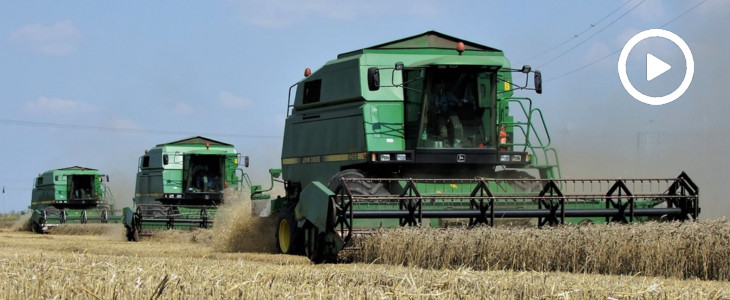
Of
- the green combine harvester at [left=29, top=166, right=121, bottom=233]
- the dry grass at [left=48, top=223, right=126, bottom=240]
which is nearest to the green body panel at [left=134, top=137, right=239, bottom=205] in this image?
the dry grass at [left=48, top=223, right=126, bottom=240]

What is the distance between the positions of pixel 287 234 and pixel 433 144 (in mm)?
2396

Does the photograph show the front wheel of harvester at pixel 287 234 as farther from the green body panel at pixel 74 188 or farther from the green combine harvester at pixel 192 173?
the green body panel at pixel 74 188

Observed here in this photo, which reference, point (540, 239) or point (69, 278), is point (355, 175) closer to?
point (540, 239)

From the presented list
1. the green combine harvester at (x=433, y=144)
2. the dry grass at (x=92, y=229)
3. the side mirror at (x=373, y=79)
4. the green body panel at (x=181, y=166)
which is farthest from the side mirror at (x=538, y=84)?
the green body panel at (x=181, y=166)

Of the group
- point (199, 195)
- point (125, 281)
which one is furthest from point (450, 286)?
point (199, 195)

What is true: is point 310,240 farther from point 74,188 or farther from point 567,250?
point 74,188

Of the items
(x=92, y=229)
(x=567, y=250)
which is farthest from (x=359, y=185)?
(x=92, y=229)

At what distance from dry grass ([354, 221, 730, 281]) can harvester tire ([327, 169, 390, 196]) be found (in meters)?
2.62

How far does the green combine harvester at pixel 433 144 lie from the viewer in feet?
43.3

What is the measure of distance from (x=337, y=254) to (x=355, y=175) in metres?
2.80

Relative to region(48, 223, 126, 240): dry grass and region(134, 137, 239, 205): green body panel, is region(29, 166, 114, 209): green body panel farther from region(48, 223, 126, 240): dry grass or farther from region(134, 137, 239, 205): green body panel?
region(134, 137, 239, 205): green body panel

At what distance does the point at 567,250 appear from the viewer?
10.7 metres

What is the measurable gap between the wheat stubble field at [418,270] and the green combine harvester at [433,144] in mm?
1482

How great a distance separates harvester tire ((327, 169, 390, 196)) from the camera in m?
13.6
